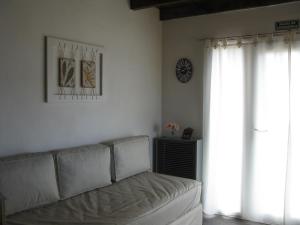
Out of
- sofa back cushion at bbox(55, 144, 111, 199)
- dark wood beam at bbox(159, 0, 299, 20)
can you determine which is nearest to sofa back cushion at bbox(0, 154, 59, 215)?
sofa back cushion at bbox(55, 144, 111, 199)

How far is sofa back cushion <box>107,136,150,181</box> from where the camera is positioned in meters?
3.32

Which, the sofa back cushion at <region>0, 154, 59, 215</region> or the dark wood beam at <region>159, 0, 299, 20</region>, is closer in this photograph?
the sofa back cushion at <region>0, 154, 59, 215</region>

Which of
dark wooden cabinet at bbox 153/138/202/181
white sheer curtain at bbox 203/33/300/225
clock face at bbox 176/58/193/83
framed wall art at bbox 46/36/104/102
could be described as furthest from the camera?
clock face at bbox 176/58/193/83

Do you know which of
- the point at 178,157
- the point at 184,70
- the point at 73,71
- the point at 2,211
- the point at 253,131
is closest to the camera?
the point at 2,211

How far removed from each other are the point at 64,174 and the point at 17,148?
0.44 m

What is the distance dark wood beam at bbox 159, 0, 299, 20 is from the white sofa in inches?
69.5

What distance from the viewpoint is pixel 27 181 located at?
2410 mm

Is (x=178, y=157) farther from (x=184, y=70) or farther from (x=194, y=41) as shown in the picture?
(x=194, y=41)

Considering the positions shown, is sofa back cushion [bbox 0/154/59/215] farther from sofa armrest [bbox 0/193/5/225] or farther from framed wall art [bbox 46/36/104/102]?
framed wall art [bbox 46/36/104/102]

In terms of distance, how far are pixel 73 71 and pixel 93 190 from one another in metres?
1.15

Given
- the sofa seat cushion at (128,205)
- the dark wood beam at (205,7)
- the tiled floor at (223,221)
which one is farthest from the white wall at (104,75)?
the tiled floor at (223,221)

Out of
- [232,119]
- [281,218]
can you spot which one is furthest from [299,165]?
[232,119]

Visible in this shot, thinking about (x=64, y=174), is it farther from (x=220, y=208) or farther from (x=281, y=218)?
(x=281, y=218)

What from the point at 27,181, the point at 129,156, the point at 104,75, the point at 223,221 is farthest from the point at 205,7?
the point at 27,181
